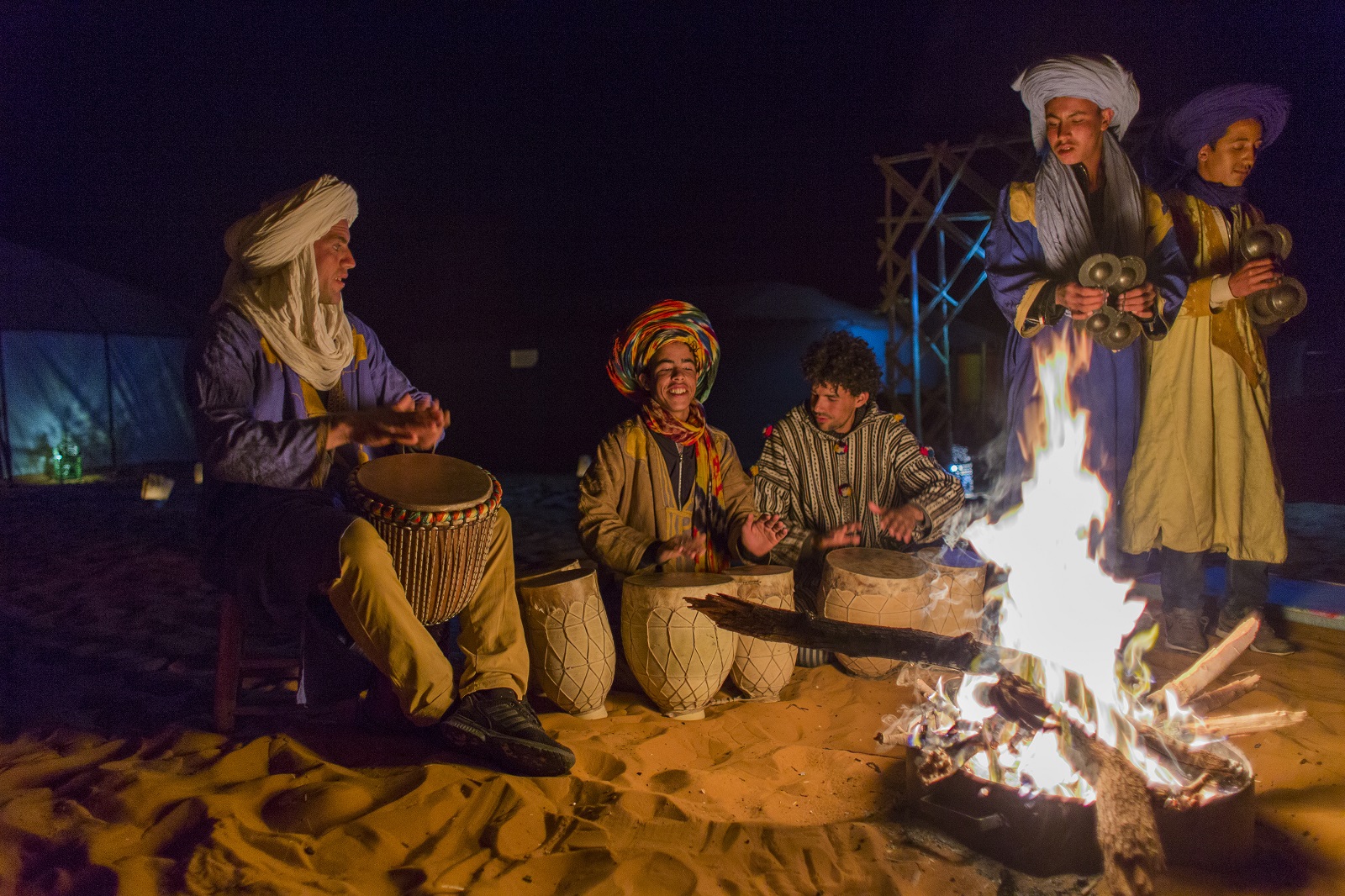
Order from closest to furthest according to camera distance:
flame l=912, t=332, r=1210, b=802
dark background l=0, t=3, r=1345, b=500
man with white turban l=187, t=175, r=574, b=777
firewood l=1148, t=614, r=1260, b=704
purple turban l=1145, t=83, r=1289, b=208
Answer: flame l=912, t=332, r=1210, b=802 < man with white turban l=187, t=175, r=574, b=777 < firewood l=1148, t=614, r=1260, b=704 < purple turban l=1145, t=83, r=1289, b=208 < dark background l=0, t=3, r=1345, b=500

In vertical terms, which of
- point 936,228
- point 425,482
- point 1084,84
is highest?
point 936,228

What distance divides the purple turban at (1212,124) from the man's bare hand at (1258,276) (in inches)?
20.5

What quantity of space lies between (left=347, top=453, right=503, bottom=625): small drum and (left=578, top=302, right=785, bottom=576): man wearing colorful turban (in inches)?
29.6

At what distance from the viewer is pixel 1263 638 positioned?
399cm

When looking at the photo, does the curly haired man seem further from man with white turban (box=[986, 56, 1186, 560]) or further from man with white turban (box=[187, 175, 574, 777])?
man with white turban (box=[187, 175, 574, 777])

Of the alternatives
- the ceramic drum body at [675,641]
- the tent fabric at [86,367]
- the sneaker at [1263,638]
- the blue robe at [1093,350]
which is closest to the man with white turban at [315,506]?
the ceramic drum body at [675,641]

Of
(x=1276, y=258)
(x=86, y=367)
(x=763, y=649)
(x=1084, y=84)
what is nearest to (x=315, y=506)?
(x=763, y=649)

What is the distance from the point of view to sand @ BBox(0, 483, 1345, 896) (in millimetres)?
2229

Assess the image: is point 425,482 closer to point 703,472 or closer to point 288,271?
point 288,271

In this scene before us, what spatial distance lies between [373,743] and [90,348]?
14.3m

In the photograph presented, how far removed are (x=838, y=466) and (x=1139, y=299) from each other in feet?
5.04

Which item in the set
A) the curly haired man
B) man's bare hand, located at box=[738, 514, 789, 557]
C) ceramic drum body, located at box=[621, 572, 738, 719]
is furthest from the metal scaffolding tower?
ceramic drum body, located at box=[621, 572, 738, 719]

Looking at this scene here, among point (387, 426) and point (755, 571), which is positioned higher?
point (387, 426)

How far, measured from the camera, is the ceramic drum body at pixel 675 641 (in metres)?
3.30
